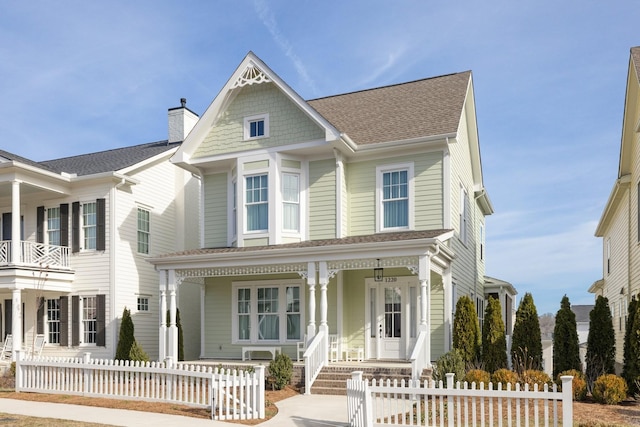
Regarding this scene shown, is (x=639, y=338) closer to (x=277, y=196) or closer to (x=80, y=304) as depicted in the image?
(x=277, y=196)

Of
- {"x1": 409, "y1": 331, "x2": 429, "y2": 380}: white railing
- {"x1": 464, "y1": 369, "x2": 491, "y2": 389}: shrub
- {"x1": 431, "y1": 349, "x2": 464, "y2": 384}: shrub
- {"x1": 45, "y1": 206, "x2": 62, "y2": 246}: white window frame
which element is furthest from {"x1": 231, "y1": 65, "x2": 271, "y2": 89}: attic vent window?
{"x1": 464, "y1": 369, "x2": 491, "y2": 389}: shrub

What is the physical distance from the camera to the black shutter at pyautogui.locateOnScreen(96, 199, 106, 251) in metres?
21.8

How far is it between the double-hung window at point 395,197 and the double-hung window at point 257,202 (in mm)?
3439

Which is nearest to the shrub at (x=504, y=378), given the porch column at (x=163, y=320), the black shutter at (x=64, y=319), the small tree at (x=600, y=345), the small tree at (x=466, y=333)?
the small tree at (x=600, y=345)

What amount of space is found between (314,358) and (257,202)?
5592 millimetres

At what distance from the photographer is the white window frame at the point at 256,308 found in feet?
63.9

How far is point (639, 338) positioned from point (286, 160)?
35.1ft

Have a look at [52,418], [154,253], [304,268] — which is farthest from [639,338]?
[154,253]

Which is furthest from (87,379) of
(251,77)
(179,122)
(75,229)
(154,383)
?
(179,122)

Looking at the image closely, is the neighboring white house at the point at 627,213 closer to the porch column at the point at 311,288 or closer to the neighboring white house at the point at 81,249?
the porch column at the point at 311,288

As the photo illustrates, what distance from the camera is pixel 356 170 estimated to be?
64.0 feet

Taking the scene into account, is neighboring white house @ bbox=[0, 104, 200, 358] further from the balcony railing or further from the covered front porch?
the covered front porch

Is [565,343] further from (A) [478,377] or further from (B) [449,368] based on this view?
(B) [449,368]

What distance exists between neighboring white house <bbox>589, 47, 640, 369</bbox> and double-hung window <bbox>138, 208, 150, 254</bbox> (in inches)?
633
